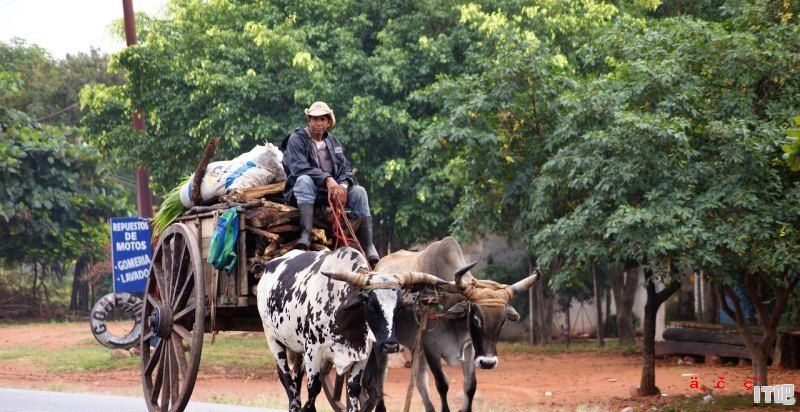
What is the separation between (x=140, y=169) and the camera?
22625mm

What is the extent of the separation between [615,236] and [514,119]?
3570 millimetres

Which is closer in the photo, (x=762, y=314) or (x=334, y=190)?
(x=334, y=190)

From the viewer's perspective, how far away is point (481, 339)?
8672 millimetres

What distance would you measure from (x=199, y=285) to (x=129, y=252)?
8.40 meters

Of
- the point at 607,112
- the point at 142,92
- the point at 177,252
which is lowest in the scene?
the point at 177,252

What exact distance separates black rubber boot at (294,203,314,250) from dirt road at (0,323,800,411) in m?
4.02

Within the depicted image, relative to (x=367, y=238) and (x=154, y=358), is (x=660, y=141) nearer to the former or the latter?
(x=367, y=238)

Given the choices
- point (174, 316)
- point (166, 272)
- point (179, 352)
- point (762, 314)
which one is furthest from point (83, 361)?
point (762, 314)

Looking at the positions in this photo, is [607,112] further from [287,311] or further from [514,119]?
[287,311]

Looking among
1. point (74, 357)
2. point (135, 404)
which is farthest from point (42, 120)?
point (135, 404)

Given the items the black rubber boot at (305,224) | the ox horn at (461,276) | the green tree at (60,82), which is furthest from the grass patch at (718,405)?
the green tree at (60,82)

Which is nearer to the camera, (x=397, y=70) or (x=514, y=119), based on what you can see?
(x=514, y=119)

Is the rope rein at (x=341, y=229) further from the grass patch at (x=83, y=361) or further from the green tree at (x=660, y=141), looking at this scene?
the grass patch at (x=83, y=361)

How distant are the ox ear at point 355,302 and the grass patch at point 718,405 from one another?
894 cm
